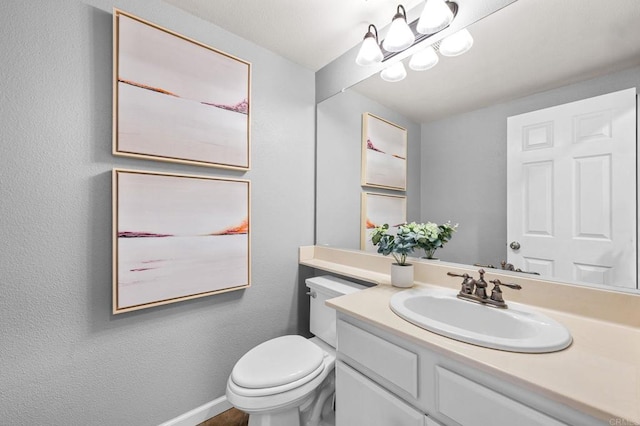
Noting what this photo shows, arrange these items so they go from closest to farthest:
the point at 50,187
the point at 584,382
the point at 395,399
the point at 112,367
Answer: the point at 584,382 < the point at 395,399 < the point at 50,187 < the point at 112,367

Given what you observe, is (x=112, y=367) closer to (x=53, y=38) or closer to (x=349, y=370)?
(x=349, y=370)

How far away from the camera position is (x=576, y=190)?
0.87m

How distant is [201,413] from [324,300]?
35.6 inches

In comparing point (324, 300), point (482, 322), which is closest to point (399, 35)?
point (482, 322)

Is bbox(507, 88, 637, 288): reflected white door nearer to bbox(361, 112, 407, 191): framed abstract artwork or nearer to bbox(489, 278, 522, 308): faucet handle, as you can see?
bbox(489, 278, 522, 308): faucet handle

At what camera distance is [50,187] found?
1.07 meters

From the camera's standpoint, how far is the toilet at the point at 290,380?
1.07 meters

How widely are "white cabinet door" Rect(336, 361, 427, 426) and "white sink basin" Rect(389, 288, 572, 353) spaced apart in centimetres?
27

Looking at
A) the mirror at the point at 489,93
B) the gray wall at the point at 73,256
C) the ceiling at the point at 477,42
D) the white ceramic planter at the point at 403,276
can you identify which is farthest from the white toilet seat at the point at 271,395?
the ceiling at the point at 477,42

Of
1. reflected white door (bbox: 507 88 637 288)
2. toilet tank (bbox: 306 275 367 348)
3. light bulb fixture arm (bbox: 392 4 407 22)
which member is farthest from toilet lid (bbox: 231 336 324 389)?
light bulb fixture arm (bbox: 392 4 407 22)

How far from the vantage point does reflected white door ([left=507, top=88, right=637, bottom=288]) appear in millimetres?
807

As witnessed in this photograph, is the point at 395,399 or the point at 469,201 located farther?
the point at 469,201

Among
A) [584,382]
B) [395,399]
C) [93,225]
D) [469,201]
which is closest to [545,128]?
[469,201]

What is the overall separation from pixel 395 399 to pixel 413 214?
2.80 feet
